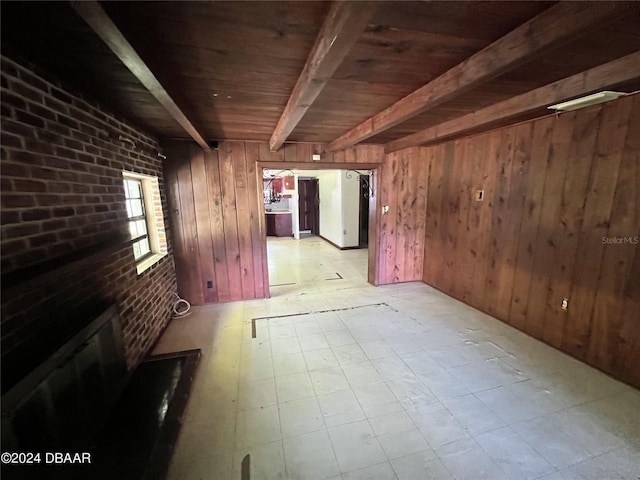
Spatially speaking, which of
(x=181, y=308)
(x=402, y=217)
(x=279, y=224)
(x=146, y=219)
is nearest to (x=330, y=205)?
(x=279, y=224)

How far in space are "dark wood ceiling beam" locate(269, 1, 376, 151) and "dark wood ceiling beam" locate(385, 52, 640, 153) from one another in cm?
156

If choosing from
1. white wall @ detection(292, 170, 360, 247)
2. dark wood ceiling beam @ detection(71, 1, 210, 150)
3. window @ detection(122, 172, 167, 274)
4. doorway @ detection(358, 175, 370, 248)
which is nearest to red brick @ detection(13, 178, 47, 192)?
dark wood ceiling beam @ detection(71, 1, 210, 150)

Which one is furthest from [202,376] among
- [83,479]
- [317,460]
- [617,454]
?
[617,454]

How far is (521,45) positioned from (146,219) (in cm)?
334

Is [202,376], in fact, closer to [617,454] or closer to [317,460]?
[317,460]

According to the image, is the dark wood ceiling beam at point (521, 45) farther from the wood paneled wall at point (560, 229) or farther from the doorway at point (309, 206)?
the doorway at point (309, 206)

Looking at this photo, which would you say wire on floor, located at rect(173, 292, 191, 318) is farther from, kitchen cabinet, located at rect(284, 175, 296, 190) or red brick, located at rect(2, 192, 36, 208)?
kitchen cabinet, located at rect(284, 175, 296, 190)

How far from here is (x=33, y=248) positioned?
1216 mm

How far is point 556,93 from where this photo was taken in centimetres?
174

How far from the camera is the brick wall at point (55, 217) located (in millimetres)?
1104

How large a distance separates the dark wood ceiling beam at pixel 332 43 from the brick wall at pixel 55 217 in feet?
4.27

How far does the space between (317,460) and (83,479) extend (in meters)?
1.11

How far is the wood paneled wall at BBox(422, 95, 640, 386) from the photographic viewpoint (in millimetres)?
1894

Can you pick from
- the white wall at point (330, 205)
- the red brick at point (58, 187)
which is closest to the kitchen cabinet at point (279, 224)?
the white wall at point (330, 205)
